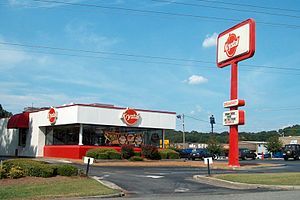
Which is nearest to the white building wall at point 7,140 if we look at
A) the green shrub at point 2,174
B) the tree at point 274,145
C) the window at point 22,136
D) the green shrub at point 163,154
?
the window at point 22,136

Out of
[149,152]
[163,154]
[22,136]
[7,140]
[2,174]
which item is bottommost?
[2,174]

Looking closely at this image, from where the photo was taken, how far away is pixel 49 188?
53.3ft

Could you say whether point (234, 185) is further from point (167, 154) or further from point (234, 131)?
point (167, 154)

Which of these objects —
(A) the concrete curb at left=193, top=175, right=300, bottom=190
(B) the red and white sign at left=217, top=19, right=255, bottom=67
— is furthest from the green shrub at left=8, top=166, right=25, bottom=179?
(B) the red and white sign at left=217, top=19, right=255, bottom=67

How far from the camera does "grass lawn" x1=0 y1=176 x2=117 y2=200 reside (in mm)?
14781

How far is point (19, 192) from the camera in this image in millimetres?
15273

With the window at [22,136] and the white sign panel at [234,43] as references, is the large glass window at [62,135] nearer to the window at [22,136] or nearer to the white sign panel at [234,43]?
the window at [22,136]

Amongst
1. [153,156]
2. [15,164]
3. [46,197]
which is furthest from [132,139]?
[46,197]

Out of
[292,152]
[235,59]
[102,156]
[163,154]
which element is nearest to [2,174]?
[102,156]

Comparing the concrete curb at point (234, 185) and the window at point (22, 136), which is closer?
the concrete curb at point (234, 185)

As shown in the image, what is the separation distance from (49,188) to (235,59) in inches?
804

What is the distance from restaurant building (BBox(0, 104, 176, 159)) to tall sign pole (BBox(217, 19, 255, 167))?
1042cm

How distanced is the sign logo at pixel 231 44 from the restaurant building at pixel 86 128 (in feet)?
36.8

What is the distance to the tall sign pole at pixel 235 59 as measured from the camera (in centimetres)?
3144
